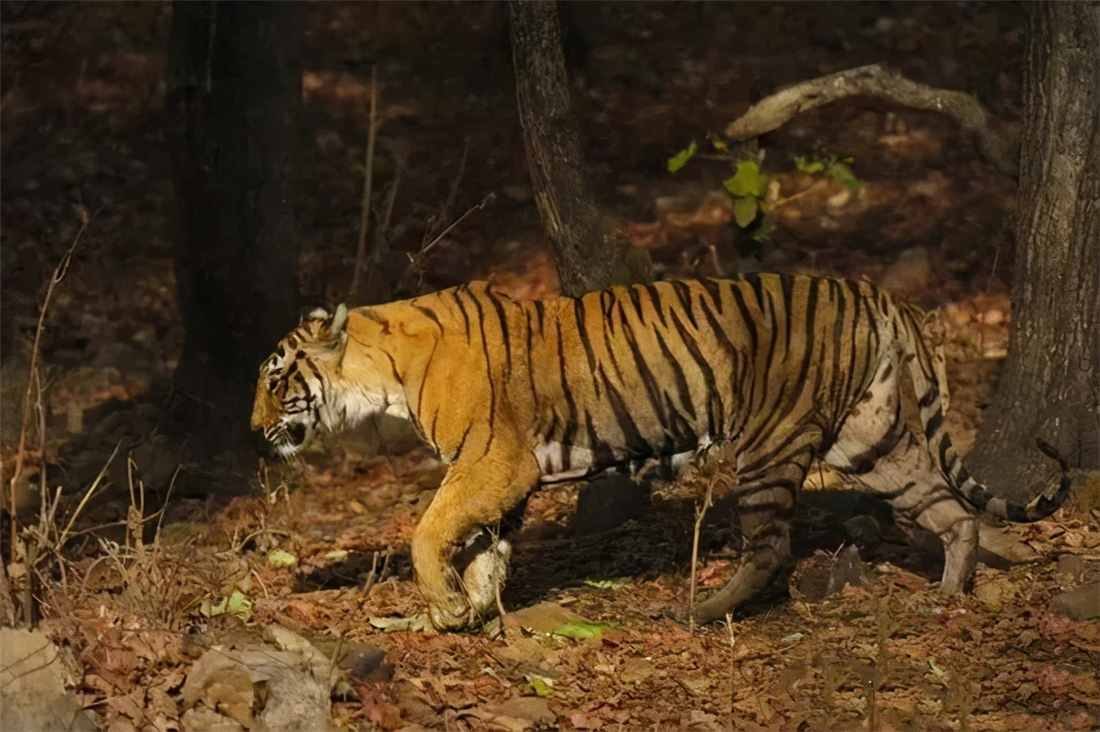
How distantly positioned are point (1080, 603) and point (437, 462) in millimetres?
3882

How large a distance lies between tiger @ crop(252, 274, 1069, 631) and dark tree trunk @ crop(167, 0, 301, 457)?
Result: 252 cm

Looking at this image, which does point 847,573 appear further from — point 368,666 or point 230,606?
point 230,606

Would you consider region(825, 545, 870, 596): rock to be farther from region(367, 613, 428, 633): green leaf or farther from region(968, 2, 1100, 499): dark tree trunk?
region(367, 613, 428, 633): green leaf

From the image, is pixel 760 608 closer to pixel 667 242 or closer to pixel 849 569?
pixel 849 569

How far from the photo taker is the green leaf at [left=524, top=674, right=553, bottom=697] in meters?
5.17

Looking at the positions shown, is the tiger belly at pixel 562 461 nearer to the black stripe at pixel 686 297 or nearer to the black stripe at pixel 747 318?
the black stripe at pixel 686 297

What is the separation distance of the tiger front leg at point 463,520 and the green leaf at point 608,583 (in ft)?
2.29

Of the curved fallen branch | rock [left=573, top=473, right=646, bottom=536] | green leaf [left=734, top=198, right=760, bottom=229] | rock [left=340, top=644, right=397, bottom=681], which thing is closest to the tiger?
rock [left=340, top=644, right=397, bottom=681]

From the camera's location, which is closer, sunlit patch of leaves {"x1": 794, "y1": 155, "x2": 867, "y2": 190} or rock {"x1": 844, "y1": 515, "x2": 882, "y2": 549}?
rock {"x1": 844, "y1": 515, "x2": 882, "y2": 549}

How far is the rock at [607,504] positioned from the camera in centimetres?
709

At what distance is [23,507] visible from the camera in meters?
7.76

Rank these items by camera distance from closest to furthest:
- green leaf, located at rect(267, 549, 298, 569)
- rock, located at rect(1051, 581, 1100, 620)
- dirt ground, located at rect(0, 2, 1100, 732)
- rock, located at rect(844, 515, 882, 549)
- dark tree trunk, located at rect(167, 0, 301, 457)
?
dirt ground, located at rect(0, 2, 1100, 732), rock, located at rect(1051, 581, 1100, 620), green leaf, located at rect(267, 549, 298, 569), rock, located at rect(844, 515, 882, 549), dark tree trunk, located at rect(167, 0, 301, 457)

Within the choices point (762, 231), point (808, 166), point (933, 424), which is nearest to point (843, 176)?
point (808, 166)

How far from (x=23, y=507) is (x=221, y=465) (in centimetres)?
115
